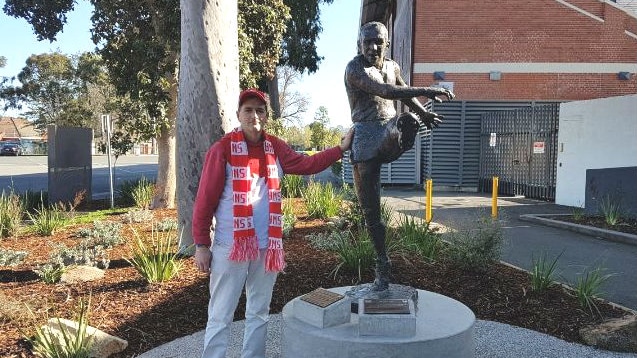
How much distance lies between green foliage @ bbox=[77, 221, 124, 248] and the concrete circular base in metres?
4.92

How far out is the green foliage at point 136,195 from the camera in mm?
13274

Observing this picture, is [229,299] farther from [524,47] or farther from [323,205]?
[524,47]

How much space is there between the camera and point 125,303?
520 centimetres

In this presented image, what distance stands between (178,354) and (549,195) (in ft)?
48.5

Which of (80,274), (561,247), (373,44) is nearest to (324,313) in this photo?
(373,44)

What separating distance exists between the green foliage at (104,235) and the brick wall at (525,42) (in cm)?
1439

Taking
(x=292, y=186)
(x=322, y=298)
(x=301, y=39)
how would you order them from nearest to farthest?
(x=322, y=298) → (x=292, y=186) → (x=301, y=39)

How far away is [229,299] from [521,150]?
647 inches

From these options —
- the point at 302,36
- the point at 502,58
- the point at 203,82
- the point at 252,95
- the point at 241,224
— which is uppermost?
the point at 302,36

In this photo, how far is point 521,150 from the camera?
17.7 meters

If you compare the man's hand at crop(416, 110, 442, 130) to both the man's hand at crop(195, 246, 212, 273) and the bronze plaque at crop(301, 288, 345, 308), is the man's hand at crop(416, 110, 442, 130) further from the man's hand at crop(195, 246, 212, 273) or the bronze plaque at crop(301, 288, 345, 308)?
the man's hand at crop(195, 246, 212, 273)

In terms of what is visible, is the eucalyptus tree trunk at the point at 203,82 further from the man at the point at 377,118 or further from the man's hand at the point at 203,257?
the man's hand at the point at 203,257

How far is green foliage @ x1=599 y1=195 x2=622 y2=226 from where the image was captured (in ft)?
34.6

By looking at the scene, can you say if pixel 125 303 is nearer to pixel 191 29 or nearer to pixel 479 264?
pixel 191 29
